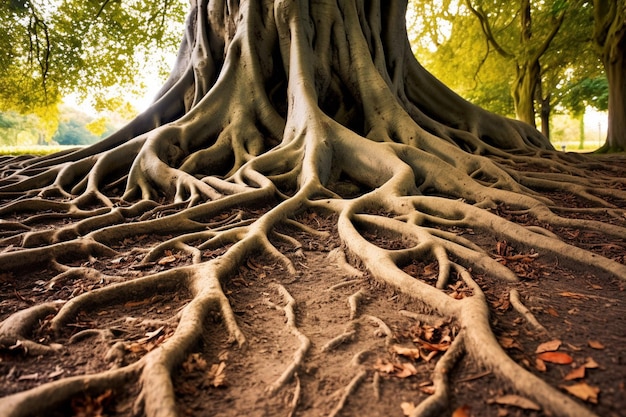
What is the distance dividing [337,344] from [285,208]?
1840mm

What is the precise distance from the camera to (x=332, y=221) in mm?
3549

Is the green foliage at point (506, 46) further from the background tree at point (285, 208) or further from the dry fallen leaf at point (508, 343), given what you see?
the dry fallen leaf at point (508, 343)

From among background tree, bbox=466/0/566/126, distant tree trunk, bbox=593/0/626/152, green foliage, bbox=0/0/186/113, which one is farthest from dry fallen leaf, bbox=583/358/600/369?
background tree, bbox=466/0/566/126

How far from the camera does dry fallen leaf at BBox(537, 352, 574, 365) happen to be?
160 cm

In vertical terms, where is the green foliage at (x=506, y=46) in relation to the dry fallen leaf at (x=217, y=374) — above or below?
above

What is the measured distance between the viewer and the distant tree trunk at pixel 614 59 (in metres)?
10.4

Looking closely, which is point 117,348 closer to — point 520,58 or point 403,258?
point 403,258

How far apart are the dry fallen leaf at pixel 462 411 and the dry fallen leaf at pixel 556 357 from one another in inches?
21.1

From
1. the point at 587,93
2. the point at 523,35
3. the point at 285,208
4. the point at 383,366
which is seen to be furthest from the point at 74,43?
the point at 587,93

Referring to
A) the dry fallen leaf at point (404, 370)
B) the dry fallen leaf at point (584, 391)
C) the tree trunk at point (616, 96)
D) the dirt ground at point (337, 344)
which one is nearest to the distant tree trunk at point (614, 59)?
the tree trunk at point (616, 96)

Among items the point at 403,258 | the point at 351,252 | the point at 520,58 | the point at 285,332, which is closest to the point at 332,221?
the point at 351,252

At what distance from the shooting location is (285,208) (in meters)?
3.52

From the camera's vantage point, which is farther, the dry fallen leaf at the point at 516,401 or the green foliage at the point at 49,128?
the green foliage at the point at 49,128

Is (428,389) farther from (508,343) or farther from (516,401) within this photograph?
(508,343)
